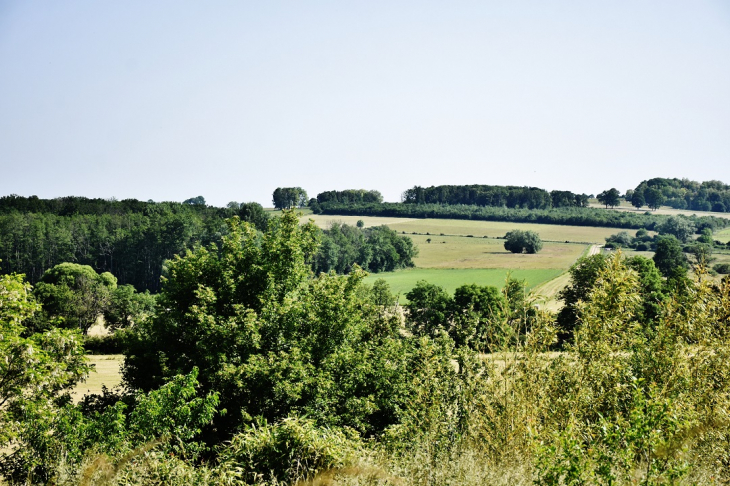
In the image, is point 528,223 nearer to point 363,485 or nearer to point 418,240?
point 418,240

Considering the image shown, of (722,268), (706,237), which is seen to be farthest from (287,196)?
(722,268)

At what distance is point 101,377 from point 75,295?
2771cm

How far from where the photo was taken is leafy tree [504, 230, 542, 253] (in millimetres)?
112188

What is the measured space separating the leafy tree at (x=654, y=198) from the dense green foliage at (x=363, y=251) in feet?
292

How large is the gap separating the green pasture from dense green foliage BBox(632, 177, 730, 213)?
91.0m

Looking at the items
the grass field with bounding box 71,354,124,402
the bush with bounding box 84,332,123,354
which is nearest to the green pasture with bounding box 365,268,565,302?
the bush with bounding box 84,332,123,354

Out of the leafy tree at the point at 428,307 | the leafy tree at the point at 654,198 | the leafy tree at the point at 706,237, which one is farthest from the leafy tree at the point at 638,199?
the leafy tree at the point at 428,307

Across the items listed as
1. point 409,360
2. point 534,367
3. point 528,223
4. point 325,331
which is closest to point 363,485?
point 534,367

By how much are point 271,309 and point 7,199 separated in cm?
11692

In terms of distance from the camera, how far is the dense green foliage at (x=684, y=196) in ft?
522

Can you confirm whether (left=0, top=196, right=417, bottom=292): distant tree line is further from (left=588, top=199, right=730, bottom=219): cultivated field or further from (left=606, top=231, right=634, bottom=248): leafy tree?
(left=588, top=199, right=730, bottom=219): cultivated field

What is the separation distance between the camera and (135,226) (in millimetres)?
103000

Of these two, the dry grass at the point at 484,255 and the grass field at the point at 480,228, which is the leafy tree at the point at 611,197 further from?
the dry grass at the point at 484,255

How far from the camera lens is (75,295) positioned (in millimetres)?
62438
